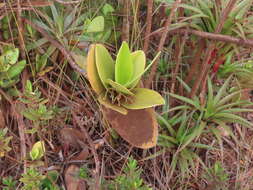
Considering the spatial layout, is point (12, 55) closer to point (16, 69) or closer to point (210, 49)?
point (16, 69)

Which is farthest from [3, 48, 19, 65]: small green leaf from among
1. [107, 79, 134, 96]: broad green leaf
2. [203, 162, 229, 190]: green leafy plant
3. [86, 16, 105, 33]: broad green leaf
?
[203, 162, 229, 190]: green leafy plant

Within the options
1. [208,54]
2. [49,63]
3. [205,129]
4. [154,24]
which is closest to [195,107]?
[205,129]

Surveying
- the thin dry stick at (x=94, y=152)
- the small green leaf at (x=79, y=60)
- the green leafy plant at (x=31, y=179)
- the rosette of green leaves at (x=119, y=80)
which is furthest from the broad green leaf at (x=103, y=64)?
the green leafy plant at (x=31, y=179)

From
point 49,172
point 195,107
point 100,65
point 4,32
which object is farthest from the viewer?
point 195,107

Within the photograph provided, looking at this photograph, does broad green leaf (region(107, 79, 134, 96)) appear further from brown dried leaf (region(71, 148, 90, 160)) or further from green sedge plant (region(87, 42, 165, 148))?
brown dried leaf (region(71, 148, 90, 160))

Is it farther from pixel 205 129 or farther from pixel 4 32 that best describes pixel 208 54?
pixel 4 32

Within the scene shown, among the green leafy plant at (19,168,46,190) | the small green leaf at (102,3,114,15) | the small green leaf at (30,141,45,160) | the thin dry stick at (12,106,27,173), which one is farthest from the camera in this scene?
the small green leaf at (102,3,114,15)
